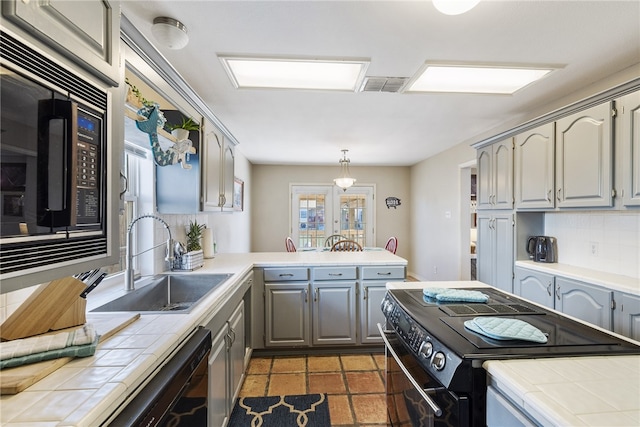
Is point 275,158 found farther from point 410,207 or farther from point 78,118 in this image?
point 78,118

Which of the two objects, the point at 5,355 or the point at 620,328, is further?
the point at 620,328

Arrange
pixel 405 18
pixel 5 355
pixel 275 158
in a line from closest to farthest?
pixel 5 355 < pixel 405 18 < pixel 275 158

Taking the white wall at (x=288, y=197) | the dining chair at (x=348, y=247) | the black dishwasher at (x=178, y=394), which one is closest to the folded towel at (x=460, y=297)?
the black dishwasher at (x=178, y=394)

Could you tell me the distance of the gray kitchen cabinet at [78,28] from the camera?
2.19ft

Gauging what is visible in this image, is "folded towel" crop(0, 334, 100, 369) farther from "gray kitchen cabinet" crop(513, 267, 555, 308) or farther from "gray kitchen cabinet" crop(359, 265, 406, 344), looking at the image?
"gray kitchen cabinet" crop(513, 267, 555, 308)

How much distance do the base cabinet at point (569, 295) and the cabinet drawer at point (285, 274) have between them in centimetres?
194

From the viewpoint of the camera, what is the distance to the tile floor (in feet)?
6.40

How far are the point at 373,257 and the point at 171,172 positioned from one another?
2.00m

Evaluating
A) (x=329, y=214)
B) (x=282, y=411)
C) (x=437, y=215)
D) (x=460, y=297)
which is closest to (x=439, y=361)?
(x=460, y=297)

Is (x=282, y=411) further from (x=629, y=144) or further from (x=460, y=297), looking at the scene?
(x=629, y=144)

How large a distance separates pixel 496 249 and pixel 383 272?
1.23m

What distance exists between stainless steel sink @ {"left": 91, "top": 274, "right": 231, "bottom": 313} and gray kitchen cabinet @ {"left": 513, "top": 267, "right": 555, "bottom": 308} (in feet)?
8.16

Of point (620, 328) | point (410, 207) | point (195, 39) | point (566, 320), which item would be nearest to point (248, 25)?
point (195, 39)

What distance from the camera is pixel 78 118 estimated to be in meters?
0.80
